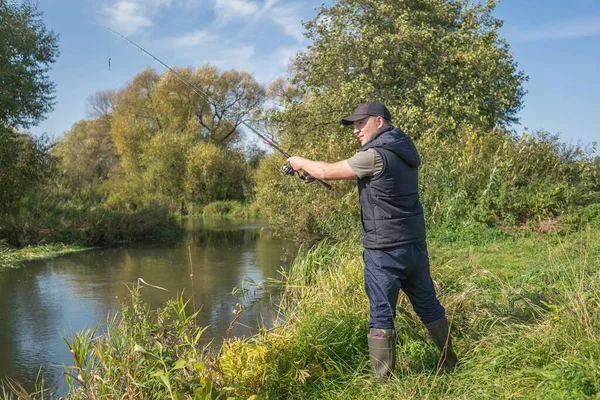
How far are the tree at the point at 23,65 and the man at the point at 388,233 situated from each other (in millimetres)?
13596

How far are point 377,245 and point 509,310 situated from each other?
5.92 ft

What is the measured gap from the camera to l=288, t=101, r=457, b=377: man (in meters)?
3.65

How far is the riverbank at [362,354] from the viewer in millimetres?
3369

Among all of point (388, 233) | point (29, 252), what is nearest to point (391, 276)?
point (388, 233)

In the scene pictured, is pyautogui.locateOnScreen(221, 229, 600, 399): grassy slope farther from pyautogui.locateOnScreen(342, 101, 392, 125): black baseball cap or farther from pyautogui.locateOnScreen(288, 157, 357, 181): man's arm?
pyautogui.locateOnScreen(342, 101, 392, 125): black baseball cap

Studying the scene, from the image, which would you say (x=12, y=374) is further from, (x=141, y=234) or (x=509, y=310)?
(x=141, y=234)

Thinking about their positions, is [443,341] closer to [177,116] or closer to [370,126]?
[370,126]

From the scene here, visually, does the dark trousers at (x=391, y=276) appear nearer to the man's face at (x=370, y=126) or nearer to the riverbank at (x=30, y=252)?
the man's face at (x=370, y=126)

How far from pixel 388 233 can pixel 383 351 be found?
0.79 meters

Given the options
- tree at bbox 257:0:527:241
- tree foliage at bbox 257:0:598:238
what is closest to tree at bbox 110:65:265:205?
tree foliage at bbox 257:0:598:238

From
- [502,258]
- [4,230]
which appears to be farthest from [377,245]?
[4,230]

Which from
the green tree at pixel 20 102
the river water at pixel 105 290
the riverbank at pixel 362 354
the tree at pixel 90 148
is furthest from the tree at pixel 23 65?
the tree at pixel 90 148

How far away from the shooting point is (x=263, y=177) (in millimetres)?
27250

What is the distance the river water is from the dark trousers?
2442 millimetres
